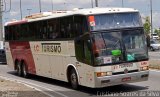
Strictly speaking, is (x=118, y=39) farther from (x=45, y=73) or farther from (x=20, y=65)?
(x=20, y=65)

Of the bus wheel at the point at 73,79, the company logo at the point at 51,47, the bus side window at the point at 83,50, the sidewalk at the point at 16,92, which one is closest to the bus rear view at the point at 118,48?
the bus side window at the point at 83,50

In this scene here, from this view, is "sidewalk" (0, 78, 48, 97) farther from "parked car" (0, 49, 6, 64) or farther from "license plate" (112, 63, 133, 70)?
"parked car" (0, 49, 6, 64)

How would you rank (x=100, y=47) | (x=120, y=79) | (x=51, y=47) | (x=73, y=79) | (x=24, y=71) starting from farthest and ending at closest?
(x=24, y=71) → (x=51, y=47) → (x=73, y=79) → (x=120, y=79) → (x=100, y=47)

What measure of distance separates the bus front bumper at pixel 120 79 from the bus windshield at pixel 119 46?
1.67ft

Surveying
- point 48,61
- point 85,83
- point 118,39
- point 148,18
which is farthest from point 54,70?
point 148,18

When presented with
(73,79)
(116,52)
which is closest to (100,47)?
(116,52)

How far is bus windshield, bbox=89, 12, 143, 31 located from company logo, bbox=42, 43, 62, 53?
3022mm

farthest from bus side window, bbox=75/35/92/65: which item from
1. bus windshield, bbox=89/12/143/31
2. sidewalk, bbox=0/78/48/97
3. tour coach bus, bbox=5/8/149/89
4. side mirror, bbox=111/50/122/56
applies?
sidewalk, bbox=0/78/48/97

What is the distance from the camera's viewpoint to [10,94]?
1452 cm

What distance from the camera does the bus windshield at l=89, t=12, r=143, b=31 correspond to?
48.0ft

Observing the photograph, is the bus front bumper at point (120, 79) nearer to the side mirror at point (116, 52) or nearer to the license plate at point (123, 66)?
the license plate at point (123, 66)

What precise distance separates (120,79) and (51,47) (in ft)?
15.4

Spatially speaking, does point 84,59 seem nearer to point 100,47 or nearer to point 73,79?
point 100,47

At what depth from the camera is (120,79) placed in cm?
1448
